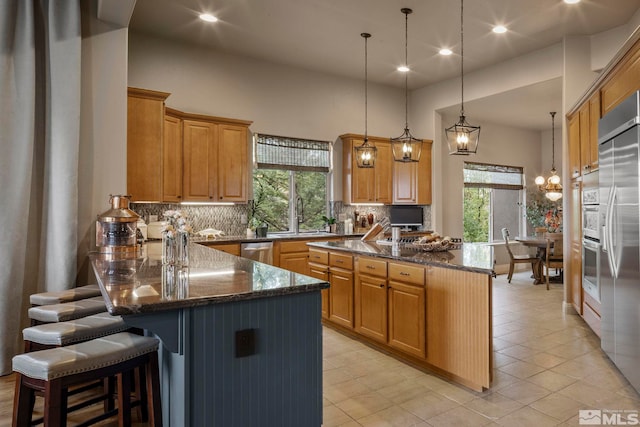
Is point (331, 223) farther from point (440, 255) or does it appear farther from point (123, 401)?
point (123, 401)

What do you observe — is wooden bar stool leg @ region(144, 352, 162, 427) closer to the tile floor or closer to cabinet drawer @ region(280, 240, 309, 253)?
the tile floor

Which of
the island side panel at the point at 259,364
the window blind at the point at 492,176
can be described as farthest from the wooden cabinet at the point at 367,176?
the island side panel at the point at 259,364

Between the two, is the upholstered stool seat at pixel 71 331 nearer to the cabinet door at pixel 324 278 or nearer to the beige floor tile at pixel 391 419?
the beige floor tile at pixel 391 419

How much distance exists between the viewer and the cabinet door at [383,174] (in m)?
6.77

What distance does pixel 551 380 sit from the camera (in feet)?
10.0

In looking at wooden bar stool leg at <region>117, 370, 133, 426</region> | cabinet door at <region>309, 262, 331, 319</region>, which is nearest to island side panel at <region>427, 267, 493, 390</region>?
cabinet door at <region>309, 262, 331, 319</region>

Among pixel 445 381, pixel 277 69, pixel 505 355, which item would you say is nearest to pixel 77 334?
pixel 445 381

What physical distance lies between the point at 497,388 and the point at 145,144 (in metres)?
4.08

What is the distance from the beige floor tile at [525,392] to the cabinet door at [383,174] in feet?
13.5

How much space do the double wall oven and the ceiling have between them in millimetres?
1946

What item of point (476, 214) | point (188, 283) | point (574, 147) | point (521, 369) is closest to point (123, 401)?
point (188, 283)

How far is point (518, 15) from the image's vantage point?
4.57 metres

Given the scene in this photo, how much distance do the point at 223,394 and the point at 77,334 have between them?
2.92ft

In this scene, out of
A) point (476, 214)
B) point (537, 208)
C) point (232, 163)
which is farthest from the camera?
point (537, 208)
